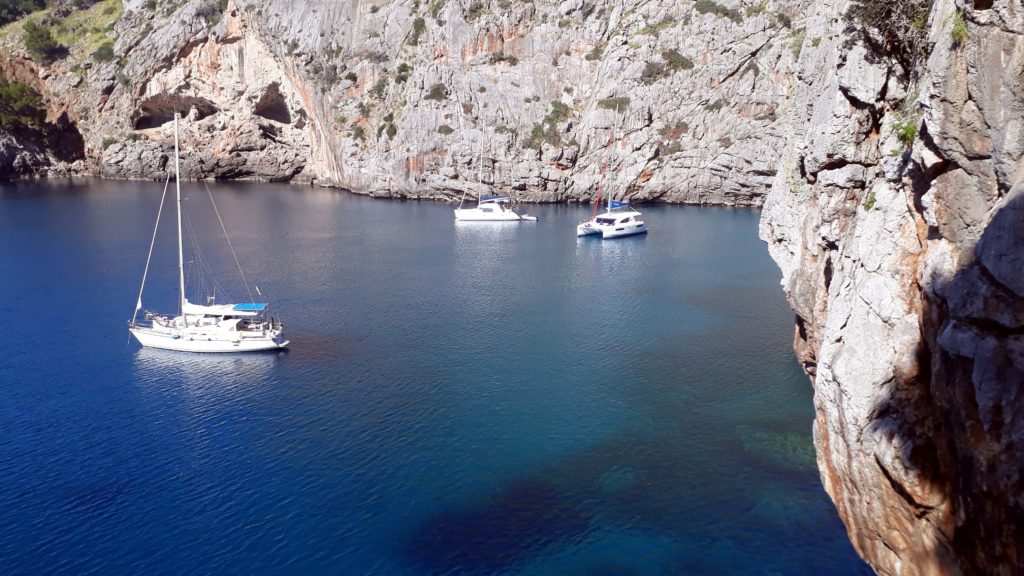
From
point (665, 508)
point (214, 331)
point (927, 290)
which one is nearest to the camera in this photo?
point (927, 290)

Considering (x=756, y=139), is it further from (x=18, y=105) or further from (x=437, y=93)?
(x=18, y=105)

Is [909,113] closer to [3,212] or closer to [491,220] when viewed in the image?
[491,220]

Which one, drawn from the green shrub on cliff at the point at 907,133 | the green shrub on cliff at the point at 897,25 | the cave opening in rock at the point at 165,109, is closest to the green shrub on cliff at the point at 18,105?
the cave opening in rock at the point at 165,109

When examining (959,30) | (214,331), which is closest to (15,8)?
(214,331)

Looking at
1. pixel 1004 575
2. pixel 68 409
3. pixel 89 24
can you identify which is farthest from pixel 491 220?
pixel 89 24

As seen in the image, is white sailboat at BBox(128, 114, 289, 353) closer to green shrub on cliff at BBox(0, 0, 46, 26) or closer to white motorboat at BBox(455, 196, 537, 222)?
white motorboat at BBox(455, 196, 537, 222)

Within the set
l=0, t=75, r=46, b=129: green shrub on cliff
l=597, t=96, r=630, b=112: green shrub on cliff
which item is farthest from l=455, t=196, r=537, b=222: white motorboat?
l=0, t=75, r=46, b=129: green shrub on cliff
